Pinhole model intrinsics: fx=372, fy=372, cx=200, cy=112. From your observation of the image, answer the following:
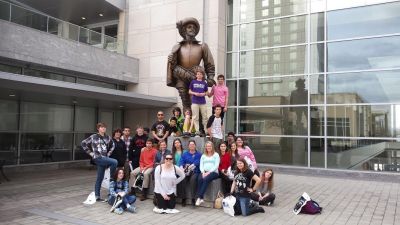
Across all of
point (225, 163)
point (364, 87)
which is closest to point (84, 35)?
point (225, 163)

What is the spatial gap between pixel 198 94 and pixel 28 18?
9.05 meters

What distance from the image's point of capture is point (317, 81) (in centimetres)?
1611

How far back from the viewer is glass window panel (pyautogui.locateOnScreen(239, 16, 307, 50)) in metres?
16.8

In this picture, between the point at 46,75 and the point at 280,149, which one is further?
the point at 280,149

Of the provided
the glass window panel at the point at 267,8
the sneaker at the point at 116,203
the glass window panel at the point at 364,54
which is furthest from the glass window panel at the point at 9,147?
the glass window panel at the point at 364,54

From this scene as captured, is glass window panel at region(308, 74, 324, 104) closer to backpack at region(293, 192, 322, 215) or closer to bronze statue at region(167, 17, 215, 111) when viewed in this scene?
bronze statue at region(167, 17, 215, 111)

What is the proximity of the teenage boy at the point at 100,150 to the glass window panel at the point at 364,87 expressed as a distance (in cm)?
1026

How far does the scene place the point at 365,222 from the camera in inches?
289

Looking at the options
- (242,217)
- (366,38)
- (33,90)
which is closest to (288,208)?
(242,217)

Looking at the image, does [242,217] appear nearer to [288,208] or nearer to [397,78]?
[288,208]

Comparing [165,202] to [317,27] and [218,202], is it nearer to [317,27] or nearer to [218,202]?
[218,202]

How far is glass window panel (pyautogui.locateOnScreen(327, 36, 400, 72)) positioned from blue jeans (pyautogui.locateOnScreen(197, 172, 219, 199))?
376 inches

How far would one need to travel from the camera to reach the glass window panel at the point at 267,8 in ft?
55.3

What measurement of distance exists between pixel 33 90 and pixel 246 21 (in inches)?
413
